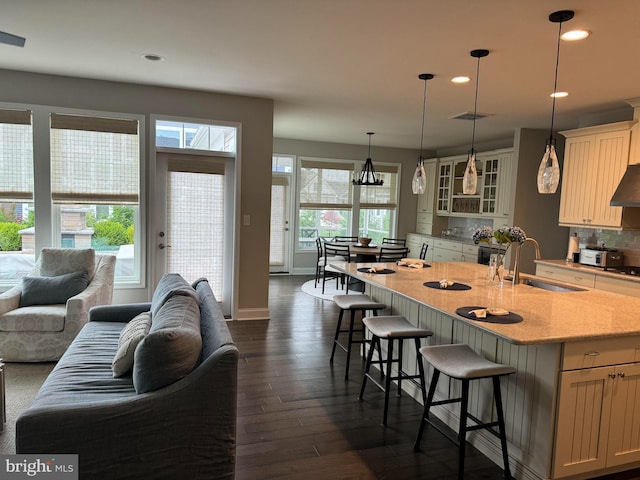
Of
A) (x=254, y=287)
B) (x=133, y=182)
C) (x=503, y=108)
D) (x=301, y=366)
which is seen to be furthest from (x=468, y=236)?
(x=133, y=182)

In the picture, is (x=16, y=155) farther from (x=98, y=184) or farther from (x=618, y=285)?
(x=618, y=285)

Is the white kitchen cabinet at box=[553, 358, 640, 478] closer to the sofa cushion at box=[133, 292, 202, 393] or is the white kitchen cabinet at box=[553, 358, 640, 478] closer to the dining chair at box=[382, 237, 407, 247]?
the sofa cushion at box=[133, 292, 202, 393]

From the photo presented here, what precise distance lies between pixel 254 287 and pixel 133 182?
1.84 meters

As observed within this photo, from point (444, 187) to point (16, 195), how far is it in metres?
7.03

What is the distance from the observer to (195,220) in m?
5.24

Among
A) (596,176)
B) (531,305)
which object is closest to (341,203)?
(596,176)

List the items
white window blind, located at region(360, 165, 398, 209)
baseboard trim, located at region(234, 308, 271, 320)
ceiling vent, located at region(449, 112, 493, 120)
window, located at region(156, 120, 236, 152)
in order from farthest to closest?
1. white window blind, located at region(360, 165, 398, 209)
2. ceiling vent, located at region(449, 112, 493, 120)
3. baseboard trim, located at region(234, 308, 271, 320)
4. window, located at region(156, 120, 236, 152)

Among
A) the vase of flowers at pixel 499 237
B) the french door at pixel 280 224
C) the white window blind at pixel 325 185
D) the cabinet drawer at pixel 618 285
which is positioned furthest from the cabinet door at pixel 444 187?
the vase of flowers at pixel 499 237

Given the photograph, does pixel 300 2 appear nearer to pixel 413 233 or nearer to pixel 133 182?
pixel 133 182

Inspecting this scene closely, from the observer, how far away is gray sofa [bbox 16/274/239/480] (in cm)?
189

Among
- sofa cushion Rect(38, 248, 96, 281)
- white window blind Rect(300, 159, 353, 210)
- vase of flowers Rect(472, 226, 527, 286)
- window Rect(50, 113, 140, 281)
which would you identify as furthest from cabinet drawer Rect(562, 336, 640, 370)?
white window blind Rect(300, 159, 353, 210)

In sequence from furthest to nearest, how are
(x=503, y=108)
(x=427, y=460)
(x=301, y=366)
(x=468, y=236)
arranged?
(x=468, y=236)
(x=503, y=108)
(x=301, y=366)
(x=427, y=460)

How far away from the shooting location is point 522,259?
651 centimetres

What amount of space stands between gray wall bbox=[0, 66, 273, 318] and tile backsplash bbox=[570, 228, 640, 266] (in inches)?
157
